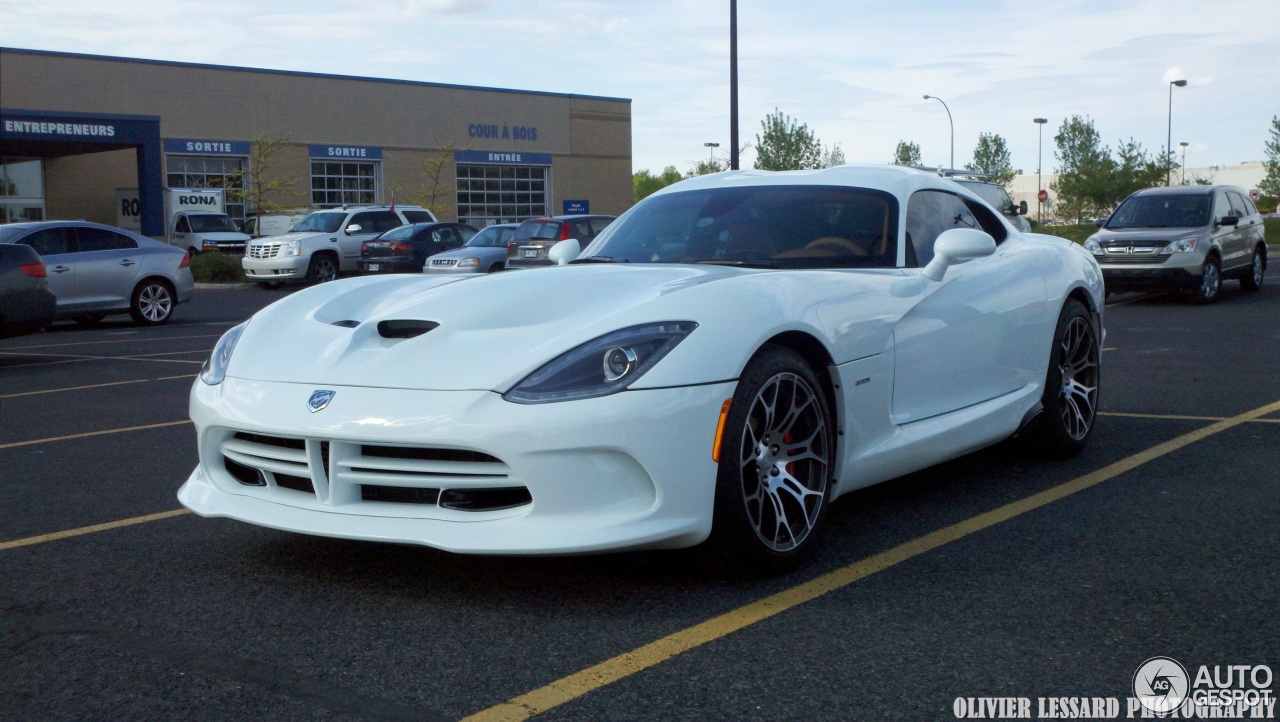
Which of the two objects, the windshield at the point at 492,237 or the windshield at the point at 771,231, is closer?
the windshield at the point at 771,231

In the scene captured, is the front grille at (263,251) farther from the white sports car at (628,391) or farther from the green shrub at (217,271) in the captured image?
the white sports car at (628,391)

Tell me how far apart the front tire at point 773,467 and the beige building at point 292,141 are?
3290 cm

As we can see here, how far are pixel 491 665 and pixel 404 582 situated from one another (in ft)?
2.83

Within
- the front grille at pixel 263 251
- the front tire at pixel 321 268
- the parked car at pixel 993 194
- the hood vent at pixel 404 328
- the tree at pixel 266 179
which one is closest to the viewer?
the hood vent at pixel 404 328

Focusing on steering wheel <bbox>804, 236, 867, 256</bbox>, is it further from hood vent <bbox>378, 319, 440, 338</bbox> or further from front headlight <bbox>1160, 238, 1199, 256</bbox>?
front headlight <bbox>1160, 238, 1199, 256</bbox>

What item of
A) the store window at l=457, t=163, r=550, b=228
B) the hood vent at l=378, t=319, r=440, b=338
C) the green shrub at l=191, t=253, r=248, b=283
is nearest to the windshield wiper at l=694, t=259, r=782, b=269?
the hood vent at l=378, t=319, r=440, b=338

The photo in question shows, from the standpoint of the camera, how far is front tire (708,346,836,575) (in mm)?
3760

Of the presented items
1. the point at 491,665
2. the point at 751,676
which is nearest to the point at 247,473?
the point at 491,665

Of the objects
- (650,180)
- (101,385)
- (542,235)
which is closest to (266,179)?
(542,235)

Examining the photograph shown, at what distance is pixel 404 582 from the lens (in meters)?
3.99

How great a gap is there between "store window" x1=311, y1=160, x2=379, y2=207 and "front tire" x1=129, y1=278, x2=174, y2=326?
34.0m

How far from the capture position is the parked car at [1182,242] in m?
17.1

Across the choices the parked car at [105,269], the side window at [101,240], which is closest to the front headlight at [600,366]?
the parked car at [105,269]

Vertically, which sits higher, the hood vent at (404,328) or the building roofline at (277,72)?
the building roofline at (277,72)
